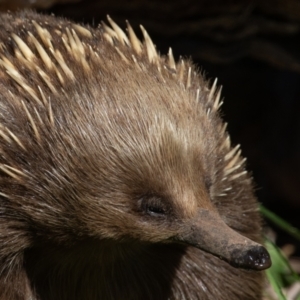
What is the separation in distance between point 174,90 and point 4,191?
2.18 feet

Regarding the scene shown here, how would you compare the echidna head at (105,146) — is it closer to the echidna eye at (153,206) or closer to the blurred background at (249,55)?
the echidna eye at (153,206)

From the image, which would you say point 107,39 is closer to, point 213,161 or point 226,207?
point 213,161

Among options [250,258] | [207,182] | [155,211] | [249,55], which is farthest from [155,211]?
[249,55]

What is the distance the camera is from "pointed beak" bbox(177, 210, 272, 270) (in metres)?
2.39

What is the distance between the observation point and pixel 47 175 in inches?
109

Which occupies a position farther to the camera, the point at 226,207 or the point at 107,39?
the point at 226,207

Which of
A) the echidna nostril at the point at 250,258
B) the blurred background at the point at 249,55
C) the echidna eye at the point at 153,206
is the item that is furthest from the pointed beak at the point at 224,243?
the blurred background at the point at 249,55

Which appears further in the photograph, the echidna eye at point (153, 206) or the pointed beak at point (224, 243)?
the echidna eye at point (153, 206)

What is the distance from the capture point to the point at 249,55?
518 cm

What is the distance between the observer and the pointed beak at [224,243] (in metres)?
2.39

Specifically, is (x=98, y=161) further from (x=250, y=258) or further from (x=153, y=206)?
(x=250, y=258)

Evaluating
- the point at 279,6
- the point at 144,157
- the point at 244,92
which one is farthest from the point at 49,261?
the point at 244,92

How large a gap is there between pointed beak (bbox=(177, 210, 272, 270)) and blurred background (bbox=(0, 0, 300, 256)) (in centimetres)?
182

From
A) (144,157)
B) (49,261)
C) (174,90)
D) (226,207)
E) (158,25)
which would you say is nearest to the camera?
(144,157)
